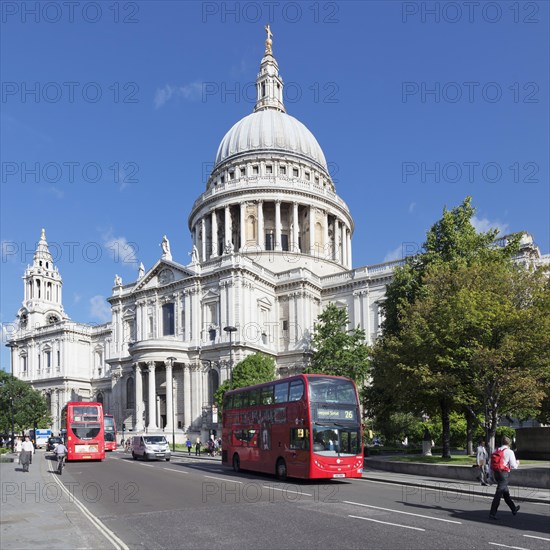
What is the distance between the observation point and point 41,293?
105 meters

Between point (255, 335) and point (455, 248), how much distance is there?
118 ft

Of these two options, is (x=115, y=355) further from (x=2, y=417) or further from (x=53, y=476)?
(x=53, y=476)

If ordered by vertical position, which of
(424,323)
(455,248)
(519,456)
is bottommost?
(519,456)

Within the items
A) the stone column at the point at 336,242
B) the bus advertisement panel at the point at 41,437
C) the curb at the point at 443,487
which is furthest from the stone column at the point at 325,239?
the curb at the point at 443,487

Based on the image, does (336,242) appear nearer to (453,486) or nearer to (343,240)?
(343,240)

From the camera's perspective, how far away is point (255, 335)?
71125mm

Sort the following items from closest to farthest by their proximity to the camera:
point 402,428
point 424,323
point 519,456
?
point 424,323
point 519,456
point 402,428

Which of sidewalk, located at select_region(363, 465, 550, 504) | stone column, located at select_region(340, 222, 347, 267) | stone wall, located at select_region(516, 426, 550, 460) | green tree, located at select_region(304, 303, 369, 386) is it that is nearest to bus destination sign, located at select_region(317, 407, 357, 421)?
sidewalk, located at select_region(363, 465, 550, 504)

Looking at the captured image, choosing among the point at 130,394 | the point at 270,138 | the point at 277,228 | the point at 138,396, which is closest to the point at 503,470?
the point at 138,396

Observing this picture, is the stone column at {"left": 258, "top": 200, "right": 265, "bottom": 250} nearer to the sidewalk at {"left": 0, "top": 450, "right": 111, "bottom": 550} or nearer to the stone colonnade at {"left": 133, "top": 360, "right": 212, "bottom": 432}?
the stone colonnade at {"left": 133, "top": 360, "right": 212, "bottom": 432}

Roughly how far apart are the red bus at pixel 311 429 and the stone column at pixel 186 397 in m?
41.2

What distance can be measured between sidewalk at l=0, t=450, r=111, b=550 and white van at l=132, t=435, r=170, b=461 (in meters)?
20.8

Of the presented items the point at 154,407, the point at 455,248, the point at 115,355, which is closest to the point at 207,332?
the point at 154,407

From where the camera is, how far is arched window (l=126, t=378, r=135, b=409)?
3019 inches
